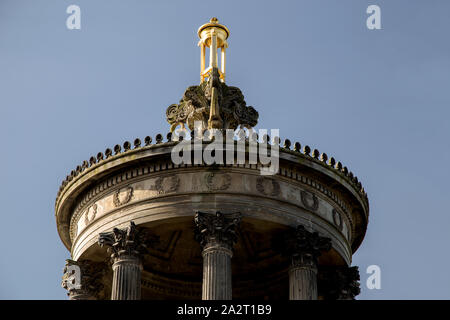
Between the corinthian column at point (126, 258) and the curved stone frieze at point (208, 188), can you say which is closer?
the corinthian column at point (126, 258)

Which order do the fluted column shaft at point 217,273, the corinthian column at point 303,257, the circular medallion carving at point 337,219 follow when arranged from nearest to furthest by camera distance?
the fluted column shaft at point 217,273, the corinthian column at point 303,257, the circular medallion carving at point 337,219

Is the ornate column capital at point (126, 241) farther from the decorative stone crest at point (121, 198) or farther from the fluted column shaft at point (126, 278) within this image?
the decorative stone crest at point (121, 198)

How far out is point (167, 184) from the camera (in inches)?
2517

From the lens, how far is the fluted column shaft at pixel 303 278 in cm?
6278

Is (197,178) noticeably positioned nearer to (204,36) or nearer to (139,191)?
(139,191)

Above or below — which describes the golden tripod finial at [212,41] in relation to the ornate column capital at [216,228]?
above

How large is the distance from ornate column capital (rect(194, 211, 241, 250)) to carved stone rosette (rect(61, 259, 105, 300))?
5803 millimetres

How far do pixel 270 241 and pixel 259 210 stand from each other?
230 centimetres

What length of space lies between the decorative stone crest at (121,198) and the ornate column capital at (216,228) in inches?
130

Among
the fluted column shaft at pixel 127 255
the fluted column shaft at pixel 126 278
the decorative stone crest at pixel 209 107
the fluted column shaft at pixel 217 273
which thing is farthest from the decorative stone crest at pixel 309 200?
A: the fluted column shaft at pixel 126 278

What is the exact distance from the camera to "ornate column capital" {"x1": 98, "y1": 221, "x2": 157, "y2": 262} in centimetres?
6322

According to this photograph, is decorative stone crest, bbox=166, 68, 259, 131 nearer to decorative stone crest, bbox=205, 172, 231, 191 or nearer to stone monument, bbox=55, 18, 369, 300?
stone monument, bbox=55, 18, 369, 300

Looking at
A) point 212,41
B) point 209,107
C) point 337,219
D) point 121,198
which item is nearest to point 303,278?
point 337,219
